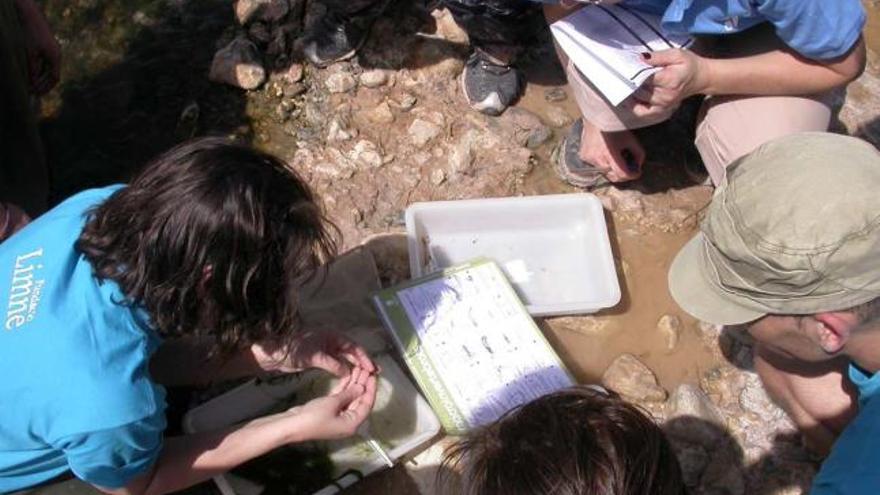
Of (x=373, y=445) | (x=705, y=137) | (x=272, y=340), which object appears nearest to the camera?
(x=272, y=340)

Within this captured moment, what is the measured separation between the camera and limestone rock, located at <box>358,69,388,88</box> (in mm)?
2932

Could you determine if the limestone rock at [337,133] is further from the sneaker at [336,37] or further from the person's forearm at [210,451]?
the person's forearm at [210,451]

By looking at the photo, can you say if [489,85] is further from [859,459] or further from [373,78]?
[859,459]

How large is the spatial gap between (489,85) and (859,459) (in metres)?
1.78

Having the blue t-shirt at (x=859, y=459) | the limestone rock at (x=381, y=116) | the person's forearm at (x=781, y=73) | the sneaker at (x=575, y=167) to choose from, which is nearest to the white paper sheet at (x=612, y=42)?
the person's forearm at (x=781, y=73)

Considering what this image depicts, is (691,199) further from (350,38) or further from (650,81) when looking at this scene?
(350,38)

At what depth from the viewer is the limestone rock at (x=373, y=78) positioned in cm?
293

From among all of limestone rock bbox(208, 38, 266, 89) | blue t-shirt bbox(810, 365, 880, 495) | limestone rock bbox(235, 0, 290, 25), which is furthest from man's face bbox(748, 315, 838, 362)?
limestone rock bbox(235, 0, 290, 25)

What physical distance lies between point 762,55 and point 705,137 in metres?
0.30

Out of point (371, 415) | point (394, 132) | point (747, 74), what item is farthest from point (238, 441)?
point (747, 74)

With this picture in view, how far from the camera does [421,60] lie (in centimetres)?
299

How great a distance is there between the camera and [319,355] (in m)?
2.01

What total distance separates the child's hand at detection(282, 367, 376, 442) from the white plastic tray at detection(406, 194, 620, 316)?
523mm

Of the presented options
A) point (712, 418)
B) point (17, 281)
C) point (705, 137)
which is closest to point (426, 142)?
point (705, 137)
